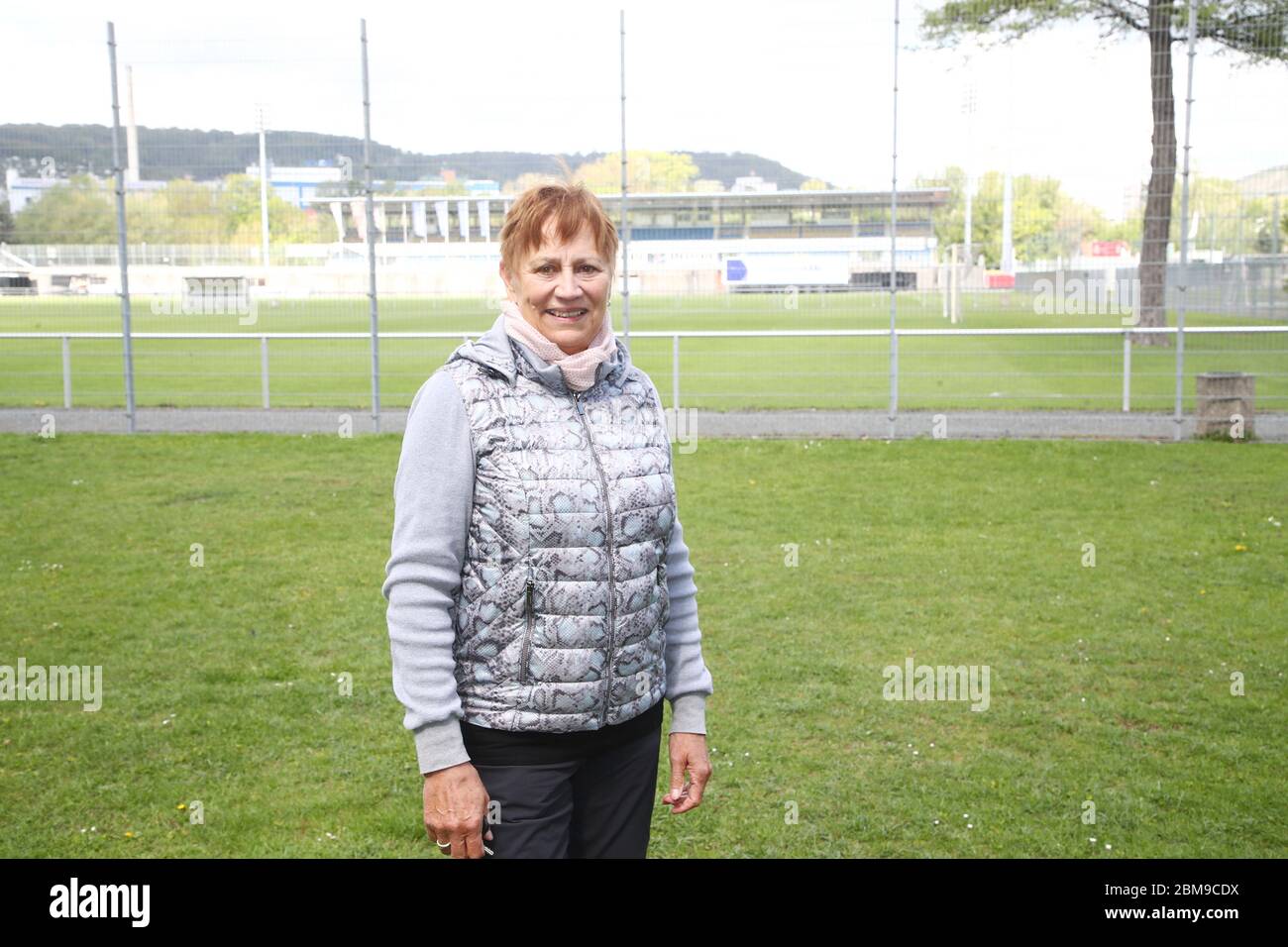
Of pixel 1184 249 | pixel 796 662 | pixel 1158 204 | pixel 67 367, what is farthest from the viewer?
pixel 67 367

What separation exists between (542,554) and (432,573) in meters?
0.22

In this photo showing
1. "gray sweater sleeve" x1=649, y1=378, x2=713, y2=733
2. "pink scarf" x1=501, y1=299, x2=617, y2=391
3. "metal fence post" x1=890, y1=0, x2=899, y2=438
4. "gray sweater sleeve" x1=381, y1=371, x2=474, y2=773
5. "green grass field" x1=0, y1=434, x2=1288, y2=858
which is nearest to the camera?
"gray sweater sleeve" x1=381, y1=371, x2=474, y2=773

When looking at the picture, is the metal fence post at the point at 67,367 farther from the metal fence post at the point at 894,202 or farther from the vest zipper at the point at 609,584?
the vest zipper at the point at 609,584

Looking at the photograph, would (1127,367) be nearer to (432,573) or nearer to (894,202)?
(894,202)

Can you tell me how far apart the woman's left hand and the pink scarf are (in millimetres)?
899

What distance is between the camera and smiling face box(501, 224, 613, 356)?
2717 millimetres

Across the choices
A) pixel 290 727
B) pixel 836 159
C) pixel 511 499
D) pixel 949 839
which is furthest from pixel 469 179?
pixel 511 499

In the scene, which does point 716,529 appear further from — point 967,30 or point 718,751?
point 967,30

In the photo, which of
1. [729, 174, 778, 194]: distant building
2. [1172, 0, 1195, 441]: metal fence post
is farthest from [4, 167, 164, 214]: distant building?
[1172, 0, 1195, 441]: metal fence post

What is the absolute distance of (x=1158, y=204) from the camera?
47.4 ft

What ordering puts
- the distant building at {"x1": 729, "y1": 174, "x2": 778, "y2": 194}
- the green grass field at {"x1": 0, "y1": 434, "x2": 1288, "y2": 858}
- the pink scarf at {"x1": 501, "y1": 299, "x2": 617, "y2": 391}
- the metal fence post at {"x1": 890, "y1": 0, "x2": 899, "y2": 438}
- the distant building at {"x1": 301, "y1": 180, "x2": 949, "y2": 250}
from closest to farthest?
the pink scarf at {"x1": 501, "y1": 299, "x2": 617, "y2": 391}, the green grass field at {"x1": 0, "y1": 434, "x2": 1288, "y2": 858}, the metal fence post at {"x1": 890, "y1": 0, "x2": 899, "y2": 438}, the distant building at {"x1": 301, "y1": 180, "x2": 949, "y2": 250}, the distant building at {"x1": 729, "y1": 174, "x2": 778, "y2": 194}

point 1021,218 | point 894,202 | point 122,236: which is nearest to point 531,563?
point 894,202

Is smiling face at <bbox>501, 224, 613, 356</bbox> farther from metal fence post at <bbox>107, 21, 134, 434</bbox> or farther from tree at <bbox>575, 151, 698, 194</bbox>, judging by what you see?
metal fence post at <bbox>107, 21, 134, 434</bbox>
